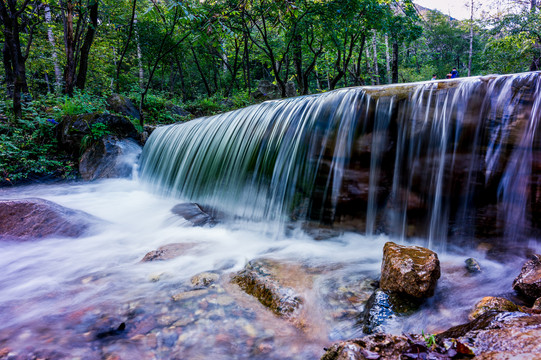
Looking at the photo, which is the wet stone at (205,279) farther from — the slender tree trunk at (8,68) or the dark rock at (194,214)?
the slender tree trunk at (8,68)

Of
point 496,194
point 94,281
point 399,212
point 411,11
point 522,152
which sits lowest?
point 94,281

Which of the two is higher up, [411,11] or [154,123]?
[411,11]

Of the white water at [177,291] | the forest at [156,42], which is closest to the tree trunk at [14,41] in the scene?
the forest at [156,42]

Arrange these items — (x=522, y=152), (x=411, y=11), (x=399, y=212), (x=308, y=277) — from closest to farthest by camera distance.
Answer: (x=308, y=277) → (x=522, y=152) → (x=399, y=212) → (x=411, y=11)

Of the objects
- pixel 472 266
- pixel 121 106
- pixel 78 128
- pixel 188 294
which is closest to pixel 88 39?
pixel 121 106

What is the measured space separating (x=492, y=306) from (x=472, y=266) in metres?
0.93

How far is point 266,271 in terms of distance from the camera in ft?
8.66

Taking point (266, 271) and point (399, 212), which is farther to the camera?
point (399, 212)

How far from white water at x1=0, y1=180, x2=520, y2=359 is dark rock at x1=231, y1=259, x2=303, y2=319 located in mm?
112

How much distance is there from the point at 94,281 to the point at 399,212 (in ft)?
11.9

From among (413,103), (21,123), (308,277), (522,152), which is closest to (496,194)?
(522,152)

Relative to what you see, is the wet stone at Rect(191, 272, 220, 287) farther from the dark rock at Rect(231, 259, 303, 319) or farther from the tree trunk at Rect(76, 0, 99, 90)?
the tree trunk at Rect(76, 0, 99, 90)

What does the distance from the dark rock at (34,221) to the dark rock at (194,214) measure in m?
1.48

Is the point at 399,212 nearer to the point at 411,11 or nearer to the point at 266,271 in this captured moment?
the point at 266,271
